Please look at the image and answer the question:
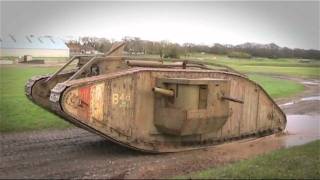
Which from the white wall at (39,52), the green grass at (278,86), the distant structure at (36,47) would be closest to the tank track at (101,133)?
the distant structure at (36,47)

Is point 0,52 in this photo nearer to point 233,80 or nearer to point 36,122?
point 36,122

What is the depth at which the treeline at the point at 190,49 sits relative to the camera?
15.1 metres

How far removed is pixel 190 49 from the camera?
56.3 feet

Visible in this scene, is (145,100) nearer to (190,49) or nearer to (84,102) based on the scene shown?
(84,102)

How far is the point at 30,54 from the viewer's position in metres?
33.0

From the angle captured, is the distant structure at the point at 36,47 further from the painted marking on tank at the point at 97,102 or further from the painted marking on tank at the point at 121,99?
the painted marking on tank at the point at 97,102

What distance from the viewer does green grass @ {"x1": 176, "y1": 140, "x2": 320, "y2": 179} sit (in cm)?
898

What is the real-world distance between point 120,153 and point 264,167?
3.25 meters

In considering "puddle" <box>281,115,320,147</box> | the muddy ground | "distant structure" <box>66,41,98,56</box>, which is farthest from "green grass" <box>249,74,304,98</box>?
the muddy ground

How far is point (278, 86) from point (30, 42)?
46.0ft

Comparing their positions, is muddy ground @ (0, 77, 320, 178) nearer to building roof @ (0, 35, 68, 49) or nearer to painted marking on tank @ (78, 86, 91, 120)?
painted marking on tank @ (78, 86, 91, 120)

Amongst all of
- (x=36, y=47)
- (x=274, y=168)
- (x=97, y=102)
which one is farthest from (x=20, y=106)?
(x=36, y=47)

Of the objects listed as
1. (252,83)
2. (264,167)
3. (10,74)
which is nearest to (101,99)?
(264,167)

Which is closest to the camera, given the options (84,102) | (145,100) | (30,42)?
(84,102)
